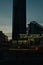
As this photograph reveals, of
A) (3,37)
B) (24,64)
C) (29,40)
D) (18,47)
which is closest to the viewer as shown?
(24,64)

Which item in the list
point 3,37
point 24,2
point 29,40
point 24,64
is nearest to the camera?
point 24,64

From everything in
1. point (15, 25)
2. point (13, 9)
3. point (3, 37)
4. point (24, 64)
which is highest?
point (13, 9)

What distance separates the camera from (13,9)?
1529 inches

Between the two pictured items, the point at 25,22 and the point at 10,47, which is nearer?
Result: the point at 10,47

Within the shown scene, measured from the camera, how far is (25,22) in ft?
131

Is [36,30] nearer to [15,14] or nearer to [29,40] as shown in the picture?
[15,14]

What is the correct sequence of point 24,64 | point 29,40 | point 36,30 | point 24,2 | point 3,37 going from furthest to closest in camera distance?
point 24,2 < point 36,30 < point 3,37 < point 29,40 < point 24,64

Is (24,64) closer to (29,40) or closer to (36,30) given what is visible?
(29,40)

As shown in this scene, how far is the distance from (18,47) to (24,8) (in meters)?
18.6

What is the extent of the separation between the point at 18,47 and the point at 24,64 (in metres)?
14.5

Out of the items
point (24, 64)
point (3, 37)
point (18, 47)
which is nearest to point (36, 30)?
point (3, 37)

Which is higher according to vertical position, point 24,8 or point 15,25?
point 24,8

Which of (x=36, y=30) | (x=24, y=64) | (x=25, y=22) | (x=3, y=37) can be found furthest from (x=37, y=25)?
(x=24, y=64)

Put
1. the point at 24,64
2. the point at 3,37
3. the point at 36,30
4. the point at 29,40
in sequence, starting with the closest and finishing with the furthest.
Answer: the point at 24,64 < the point at 29,40 < the point at 3,37 < the point at 36,30
